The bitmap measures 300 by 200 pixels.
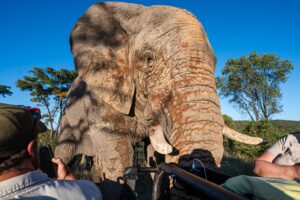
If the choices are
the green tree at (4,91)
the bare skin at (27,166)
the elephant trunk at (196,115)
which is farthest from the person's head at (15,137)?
the green tree at (4,91)

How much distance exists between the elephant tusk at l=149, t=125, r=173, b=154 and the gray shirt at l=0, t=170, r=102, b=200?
5.85 feet

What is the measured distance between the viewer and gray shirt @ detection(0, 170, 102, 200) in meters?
1.35

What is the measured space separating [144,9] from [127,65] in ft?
2.66

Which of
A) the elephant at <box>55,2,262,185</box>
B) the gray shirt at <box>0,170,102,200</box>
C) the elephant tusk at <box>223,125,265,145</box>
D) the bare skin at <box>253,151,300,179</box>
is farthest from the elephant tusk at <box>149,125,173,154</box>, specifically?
the gray shirt at <box>0,170,102,200</box>

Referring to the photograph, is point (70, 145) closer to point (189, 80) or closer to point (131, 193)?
point (189, 80)

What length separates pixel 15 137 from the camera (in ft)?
4.60

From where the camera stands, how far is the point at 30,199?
1326mm

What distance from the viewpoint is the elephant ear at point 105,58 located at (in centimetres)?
475

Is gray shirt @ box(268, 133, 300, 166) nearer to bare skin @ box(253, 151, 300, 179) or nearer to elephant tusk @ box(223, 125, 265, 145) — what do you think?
bare skin @ box(253, 151, 300, 179)

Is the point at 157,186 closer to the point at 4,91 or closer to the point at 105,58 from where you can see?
the point at 105,58

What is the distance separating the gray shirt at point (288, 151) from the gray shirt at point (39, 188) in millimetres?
1957

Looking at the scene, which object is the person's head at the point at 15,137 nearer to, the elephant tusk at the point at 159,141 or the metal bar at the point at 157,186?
the metal bar at the point at 157,186

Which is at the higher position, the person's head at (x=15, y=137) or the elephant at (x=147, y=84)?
the elephant at (x=147, y=84)

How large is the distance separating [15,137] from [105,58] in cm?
349
